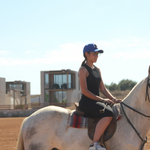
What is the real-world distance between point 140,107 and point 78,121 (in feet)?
3.67

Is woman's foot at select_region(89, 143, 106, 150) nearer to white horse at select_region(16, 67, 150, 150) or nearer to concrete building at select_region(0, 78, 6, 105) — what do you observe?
white horse at select_region(16, 67, 150, 150)

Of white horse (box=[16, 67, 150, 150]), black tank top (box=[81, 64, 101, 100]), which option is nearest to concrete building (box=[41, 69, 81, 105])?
white horse (box=[16, 67, 150, 150])

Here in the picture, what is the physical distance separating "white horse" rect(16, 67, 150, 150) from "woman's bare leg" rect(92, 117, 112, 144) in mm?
202

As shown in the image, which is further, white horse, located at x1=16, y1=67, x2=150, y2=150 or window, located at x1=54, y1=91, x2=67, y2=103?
window, located at x1=54, y1=91, x2=67, y2=103

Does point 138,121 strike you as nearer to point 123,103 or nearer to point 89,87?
point 123,103

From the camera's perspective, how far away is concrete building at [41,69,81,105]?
46.8 m

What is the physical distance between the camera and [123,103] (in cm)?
443

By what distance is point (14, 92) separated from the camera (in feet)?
166

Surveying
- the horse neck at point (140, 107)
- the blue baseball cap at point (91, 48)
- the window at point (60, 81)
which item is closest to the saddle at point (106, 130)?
the horse neck at point (140, 107)

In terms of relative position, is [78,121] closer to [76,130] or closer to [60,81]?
[76,130]

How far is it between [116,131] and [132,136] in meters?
0.28

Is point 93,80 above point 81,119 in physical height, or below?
above

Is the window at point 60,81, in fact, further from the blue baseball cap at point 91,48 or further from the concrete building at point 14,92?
the blue baseball cap at point 91,48

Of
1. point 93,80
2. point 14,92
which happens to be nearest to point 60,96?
point 14,92
